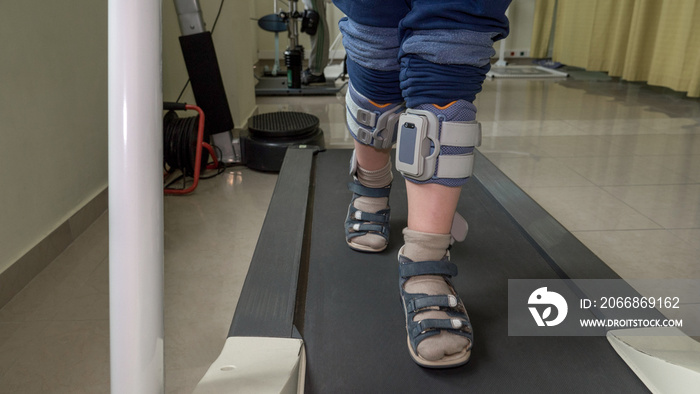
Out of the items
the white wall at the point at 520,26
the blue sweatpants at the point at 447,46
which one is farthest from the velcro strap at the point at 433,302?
the white wall at the point at 520,26

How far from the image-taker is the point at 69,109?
1456 millimetres

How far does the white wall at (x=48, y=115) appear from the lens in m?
1.17

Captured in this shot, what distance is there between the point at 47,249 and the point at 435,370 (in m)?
1.06

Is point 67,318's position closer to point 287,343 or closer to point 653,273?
point 287,343

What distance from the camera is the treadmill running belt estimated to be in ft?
2.40

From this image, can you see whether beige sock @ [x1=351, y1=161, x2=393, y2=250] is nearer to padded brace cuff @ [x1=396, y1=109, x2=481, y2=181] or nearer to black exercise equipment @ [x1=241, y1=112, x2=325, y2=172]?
padded brace cuff @ [x1=396, y1=109, x2=481, y2=181]

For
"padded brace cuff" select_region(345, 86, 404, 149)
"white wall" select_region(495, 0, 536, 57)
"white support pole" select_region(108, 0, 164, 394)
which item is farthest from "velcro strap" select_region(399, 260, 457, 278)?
"white wall" select_region(495, 0, 536, 57)

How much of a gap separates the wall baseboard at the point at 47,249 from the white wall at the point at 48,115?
2cm

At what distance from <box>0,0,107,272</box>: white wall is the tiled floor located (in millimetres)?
136

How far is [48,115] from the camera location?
1347 mm

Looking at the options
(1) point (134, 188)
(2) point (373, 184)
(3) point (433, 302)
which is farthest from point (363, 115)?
(1) point (134, 188)

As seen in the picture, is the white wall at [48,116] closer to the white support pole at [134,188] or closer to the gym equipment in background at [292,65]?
the white support pole at [134,188]

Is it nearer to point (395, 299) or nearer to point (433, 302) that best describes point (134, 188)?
point (433, 302)

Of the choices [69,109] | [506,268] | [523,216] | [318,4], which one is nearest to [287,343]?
[506,268]
